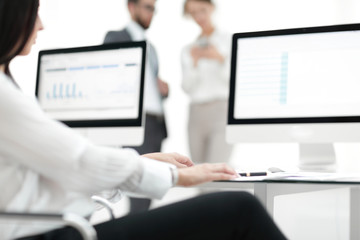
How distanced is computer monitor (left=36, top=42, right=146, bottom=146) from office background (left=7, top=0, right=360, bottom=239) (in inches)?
93.1

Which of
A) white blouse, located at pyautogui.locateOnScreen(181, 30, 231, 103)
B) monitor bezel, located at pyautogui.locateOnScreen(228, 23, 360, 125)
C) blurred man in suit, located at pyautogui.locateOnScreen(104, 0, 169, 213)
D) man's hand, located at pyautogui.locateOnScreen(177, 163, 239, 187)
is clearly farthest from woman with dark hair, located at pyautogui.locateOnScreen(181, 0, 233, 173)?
man's hand, located at pyautogui.locateOnScreen(177, 163, 239, 187)

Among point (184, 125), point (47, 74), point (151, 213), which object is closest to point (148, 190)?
point (151, 213)

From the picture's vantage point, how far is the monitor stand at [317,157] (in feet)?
5.53

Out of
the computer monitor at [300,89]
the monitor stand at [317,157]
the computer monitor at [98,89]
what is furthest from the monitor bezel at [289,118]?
the computer monitor at [98,89]

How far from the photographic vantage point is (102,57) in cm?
207

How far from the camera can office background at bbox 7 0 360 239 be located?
→ 15.3 ft

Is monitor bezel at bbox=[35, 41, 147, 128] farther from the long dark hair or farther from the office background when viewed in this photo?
the office background

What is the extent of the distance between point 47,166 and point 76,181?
0.20 ft

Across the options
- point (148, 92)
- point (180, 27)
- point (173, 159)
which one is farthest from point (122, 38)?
point (180, 27)

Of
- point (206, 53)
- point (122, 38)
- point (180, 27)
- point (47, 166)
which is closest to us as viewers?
point (47, 166)

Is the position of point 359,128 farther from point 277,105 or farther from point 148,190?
point 148,190

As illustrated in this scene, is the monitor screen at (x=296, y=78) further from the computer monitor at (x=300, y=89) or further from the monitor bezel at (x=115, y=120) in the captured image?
the monitor bezel at (x=115, y=120)

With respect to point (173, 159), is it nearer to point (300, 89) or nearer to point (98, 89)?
point (300, 89)

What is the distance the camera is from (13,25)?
1026 mm
